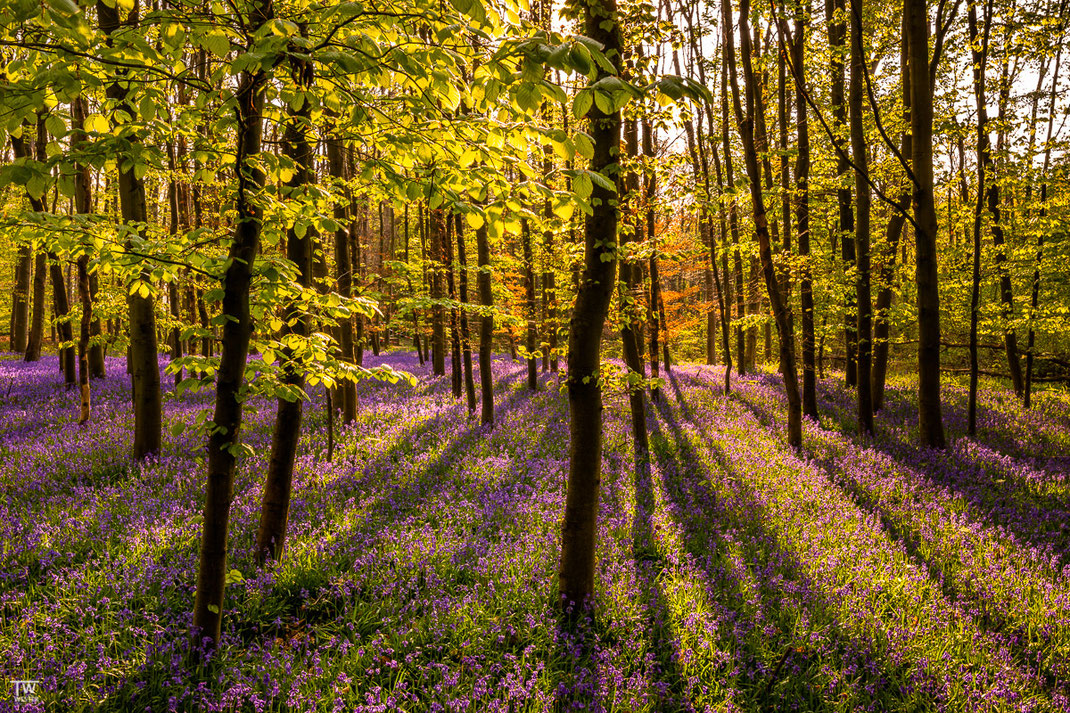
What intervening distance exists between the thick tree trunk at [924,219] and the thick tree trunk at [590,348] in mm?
8088

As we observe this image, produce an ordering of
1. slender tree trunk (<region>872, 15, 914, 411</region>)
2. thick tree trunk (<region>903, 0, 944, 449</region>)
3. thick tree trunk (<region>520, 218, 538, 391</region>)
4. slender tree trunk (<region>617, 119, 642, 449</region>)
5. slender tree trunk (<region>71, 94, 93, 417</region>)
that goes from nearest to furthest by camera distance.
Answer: slender tree trunk (<region>617, 119, 642, 449</region>)
slender tree trunk (<region>71, 94, 93, 417</region>)
thick tree trunk (<region>903, 0, 944, 449</region>)
slender tree trunk (<region>872, 15, 914, 411</region>)
thick tree trunk (<region>520, 218, 538, 391</region>)

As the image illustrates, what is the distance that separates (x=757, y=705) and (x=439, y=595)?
9.08 feet

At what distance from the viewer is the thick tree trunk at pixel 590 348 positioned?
3945 mm

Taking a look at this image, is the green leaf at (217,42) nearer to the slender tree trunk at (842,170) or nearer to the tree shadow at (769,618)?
the tree shadow at (769,618)

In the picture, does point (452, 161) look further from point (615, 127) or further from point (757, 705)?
point (757, 705)

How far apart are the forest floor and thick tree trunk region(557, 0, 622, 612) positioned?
1.50ft

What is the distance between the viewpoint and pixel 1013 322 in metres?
12.8

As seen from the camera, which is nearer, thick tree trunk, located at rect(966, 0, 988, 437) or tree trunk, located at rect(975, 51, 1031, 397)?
thick tree trunk, located at rect(966, 0, 988, 437)

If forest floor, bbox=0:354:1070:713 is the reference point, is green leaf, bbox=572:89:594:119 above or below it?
above

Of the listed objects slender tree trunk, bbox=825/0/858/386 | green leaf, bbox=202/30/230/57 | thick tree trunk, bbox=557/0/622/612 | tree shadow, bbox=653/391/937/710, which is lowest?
tree shadow, bbox=653/391/937/710

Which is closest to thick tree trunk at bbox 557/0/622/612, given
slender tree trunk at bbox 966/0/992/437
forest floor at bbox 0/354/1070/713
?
forest floor at bbox 0/354/1070/713

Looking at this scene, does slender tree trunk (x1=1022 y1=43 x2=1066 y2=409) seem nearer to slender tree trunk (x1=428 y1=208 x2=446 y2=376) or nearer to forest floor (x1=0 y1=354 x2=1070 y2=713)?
forest floor (x1=0 y1=354 x2=1070 y2=713)

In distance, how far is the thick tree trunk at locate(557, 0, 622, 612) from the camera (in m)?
3.95

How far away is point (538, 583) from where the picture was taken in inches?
189
